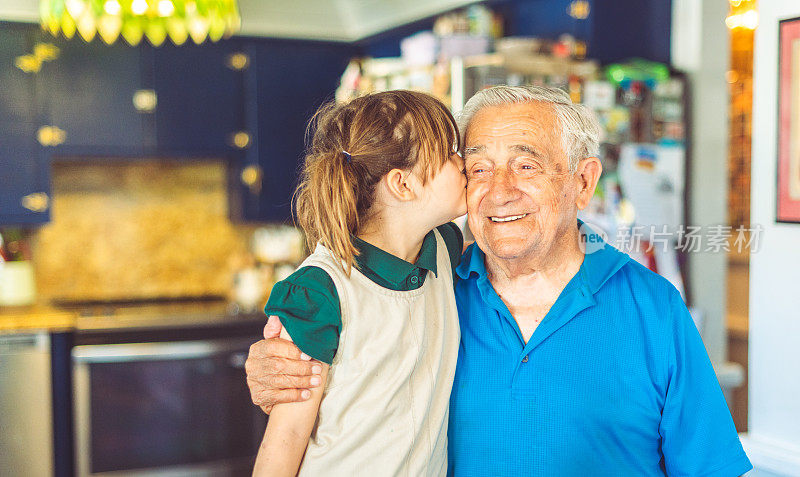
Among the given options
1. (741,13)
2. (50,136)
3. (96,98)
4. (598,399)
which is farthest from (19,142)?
(741,13)

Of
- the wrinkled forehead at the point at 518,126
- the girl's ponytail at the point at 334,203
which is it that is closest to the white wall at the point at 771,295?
the wrinkled forehead at the point at 518,126

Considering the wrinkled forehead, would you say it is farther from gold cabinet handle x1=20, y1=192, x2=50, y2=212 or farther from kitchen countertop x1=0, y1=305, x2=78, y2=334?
gold cabinet handle x1=20, y1=192, x2=50, y2=212

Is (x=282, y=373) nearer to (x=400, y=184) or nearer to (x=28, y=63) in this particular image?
(x=400, y=184)

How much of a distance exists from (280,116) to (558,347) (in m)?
3.19

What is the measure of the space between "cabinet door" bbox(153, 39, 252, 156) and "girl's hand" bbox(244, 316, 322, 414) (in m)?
3.03

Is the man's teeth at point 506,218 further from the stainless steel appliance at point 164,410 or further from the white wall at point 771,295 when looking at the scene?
the stainless steel appliance at point 164,410

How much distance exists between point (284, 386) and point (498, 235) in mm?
537

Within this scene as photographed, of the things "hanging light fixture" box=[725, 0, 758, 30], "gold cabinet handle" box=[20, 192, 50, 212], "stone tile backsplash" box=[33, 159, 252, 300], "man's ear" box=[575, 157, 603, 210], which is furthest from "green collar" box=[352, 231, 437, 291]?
"hanging light fixture" box=[725, 0, 758, 30]

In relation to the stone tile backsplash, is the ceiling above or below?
above

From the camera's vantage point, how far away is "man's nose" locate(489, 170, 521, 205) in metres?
1.51

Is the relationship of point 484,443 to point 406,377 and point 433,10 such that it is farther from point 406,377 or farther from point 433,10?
point 433,10

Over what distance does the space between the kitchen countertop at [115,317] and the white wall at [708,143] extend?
7.17ft

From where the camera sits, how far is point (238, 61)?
4.30 meters

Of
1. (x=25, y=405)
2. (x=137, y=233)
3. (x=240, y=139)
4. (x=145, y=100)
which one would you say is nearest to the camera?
(x=25, y=405)
